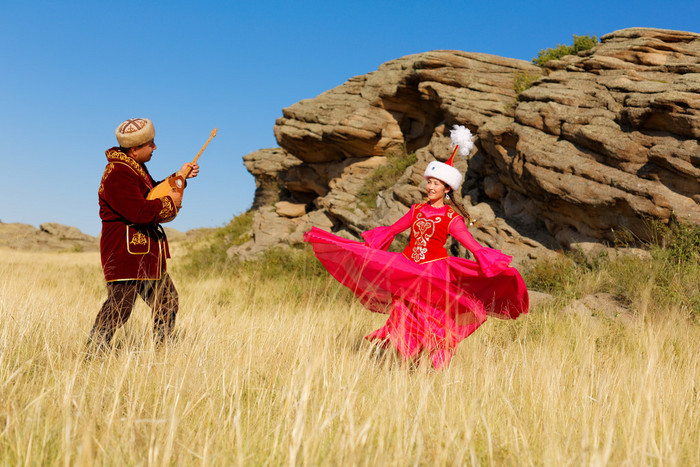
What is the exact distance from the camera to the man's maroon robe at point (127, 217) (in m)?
4.37

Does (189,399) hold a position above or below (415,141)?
below

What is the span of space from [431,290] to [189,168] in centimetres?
255

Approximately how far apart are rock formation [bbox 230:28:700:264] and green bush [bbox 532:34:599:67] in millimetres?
531

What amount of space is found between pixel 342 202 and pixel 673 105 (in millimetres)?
11310

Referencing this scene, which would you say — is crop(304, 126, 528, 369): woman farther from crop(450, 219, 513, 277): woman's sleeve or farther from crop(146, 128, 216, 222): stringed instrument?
crop(146, 128, 216, 222): stringed instrument

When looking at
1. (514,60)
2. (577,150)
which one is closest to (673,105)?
(577,150)

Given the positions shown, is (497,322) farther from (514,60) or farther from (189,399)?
(514,60)

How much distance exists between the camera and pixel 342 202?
62.6 ft

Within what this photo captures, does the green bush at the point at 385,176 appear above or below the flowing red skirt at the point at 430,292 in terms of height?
above

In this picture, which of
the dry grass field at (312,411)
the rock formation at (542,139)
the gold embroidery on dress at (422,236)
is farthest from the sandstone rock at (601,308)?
the gold embroidery on dress at (422,236)

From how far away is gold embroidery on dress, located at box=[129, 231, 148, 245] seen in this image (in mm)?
4523

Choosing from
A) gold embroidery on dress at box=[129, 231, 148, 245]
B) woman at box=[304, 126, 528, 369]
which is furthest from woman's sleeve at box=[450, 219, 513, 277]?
gold embroidery on dress at box=[129, 231, 148, 245]

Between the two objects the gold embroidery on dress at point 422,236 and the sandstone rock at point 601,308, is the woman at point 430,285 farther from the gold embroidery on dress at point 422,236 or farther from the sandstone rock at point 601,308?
the sandstone rock at point 601,308

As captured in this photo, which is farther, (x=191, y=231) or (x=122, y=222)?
(x=191, y=231)
